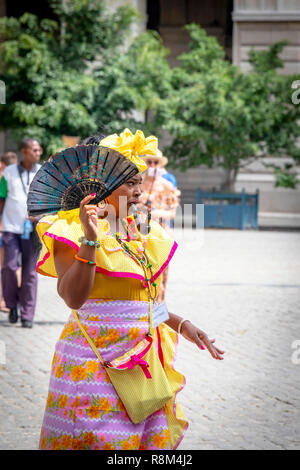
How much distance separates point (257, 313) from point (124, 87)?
14802 millimetres

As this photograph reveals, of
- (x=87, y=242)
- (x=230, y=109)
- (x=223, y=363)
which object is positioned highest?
(x=230, y=109)

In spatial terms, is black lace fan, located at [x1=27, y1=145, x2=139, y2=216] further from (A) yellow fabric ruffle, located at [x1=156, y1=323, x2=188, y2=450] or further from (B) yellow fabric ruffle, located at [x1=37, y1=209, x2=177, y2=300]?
(A) yellow fabric ruffle, located at [x1=156, y1=323, x2=188, y2=450]

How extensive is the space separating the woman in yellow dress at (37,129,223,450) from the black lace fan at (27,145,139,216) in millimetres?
76

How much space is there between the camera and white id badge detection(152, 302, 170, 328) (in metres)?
3.24

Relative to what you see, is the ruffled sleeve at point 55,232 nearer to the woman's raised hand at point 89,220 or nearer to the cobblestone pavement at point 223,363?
the woman's raised hand at point 89,220

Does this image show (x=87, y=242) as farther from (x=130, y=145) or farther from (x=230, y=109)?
(x=230, y=109)

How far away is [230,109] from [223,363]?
1738cm

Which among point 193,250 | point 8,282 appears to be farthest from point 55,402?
point 193,250

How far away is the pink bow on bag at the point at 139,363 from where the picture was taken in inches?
121

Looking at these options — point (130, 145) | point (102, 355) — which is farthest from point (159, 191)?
point (102, 355)

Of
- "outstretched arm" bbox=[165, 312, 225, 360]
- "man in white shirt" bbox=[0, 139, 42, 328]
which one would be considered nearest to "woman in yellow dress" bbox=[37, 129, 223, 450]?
"outstretched arm" bbox=[165, 312, 225, 360]

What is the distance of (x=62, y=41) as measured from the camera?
80.2 ft

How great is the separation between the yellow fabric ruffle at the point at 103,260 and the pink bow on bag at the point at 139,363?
242mm

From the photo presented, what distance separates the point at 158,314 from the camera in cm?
328
